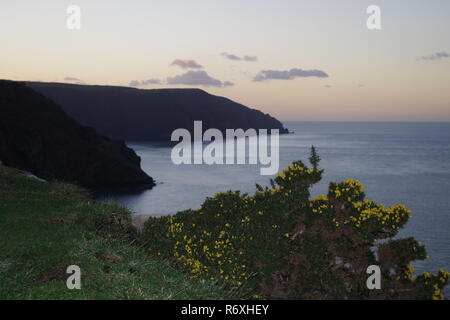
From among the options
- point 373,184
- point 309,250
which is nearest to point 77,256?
point 309,250

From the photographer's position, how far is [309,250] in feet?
34.9

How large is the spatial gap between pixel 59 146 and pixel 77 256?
109996 mm

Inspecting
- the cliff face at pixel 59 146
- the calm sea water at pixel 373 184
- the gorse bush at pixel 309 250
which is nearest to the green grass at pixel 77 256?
the gorse bush at pixel 309 250

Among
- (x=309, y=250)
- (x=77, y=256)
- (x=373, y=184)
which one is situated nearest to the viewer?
(x=77, y=256)

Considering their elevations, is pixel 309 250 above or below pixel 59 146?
above

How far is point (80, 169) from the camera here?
114 meters

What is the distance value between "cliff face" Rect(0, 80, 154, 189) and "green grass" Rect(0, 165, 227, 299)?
305ft

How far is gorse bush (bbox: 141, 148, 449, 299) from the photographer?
33.9 ft

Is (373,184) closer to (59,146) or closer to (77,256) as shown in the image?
(59,146)

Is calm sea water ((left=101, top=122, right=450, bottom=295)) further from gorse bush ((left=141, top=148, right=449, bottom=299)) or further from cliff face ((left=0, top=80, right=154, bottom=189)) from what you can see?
gorse bush ((left=141, top=148, right=449, bottom=299))

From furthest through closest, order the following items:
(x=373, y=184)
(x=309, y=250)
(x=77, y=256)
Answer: (x=373, y=184) < (x=309, y=250) < (x=77, y=256)

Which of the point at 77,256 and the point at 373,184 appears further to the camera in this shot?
the point at 373,184

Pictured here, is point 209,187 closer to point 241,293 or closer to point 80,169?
point 80,169
